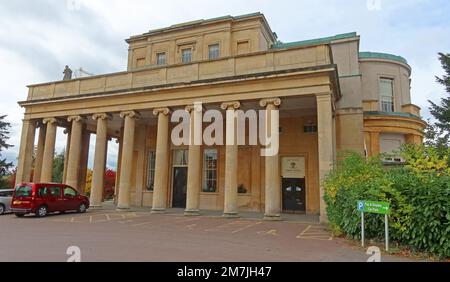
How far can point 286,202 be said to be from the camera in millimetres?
20000

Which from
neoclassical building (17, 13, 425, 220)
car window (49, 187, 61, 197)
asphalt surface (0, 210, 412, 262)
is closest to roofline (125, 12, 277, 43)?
neoclassical building (17, 13, 425, 220)

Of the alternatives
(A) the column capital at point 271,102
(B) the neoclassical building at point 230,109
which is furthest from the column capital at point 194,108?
(A) the column capital at point 271,102

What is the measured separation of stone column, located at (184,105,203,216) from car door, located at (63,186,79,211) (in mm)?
6580

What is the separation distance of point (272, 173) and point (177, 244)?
763cm

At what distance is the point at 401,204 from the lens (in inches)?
311

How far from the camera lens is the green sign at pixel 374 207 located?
7838 millimetres

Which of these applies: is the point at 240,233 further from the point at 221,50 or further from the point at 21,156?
the point at 21,156

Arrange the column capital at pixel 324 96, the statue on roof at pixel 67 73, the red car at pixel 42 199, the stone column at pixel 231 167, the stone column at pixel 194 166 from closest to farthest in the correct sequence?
the column capital at pixel 324 96
the red car at pixel 42 199
the stone column at pixel 231 167
the stone column at pixel 194 166
the statue on roof at pixel 67 73

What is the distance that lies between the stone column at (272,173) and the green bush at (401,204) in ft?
14.2

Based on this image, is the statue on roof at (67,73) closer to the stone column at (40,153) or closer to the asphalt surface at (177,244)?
the stone column at (40,153)

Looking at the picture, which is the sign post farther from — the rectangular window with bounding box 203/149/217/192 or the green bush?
the rectangular window with bounding box 203/149/217/192

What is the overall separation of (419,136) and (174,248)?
2071 centimetres

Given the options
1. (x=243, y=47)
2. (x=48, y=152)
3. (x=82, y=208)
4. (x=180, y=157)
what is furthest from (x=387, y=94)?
(x=48, y=152)

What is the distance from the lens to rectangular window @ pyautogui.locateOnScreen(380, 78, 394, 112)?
2223cm
